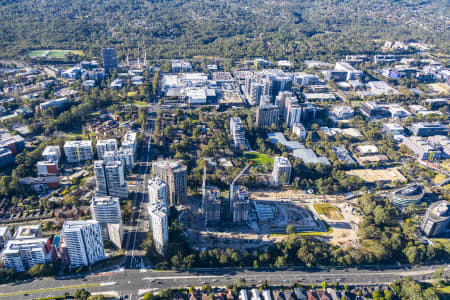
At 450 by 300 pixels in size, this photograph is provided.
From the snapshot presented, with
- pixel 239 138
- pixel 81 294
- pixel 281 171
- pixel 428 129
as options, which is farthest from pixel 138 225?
pixel 428 129

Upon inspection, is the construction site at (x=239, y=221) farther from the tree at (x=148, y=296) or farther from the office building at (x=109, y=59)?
the office building at (x=109, y=59)

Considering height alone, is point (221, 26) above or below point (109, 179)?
above

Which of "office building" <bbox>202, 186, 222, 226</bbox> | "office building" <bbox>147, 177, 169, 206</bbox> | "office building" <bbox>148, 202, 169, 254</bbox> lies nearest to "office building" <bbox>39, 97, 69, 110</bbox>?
"office building" <bbox>147, 177, 169, 206</bbox>

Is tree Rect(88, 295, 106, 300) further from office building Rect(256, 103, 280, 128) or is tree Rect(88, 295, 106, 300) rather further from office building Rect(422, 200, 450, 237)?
office building Rect(256, 103, 280, 128)

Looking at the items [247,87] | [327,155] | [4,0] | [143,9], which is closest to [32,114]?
[247,87]

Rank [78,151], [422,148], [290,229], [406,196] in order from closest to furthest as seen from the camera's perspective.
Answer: [290,229]
[406,196]
[78,151]
[422,148]

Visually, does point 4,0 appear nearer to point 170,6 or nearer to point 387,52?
A: point 170,6

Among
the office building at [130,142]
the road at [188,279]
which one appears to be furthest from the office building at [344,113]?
the office building at [130,142]

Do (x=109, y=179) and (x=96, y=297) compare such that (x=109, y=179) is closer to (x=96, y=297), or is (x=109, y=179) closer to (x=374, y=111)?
(x=96, y=297)
